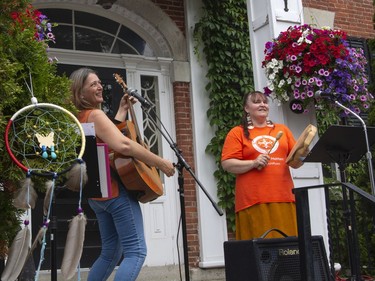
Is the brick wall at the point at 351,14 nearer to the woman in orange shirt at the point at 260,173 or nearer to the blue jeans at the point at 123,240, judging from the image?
the woman in orange shirt at the point at 260,173

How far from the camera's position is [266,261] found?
372 centimetres

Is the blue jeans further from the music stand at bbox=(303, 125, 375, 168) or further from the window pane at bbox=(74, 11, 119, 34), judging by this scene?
the window pane at bbox=(74, 11, 119, 34)

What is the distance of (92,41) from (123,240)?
148 inches

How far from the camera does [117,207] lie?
3.85 meters

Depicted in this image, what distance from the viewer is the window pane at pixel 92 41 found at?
273 inches

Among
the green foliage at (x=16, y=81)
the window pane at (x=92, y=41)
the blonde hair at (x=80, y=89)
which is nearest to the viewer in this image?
the green foliage at (x=16, y=81)

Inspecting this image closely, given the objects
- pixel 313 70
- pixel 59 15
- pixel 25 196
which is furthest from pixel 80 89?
pixel 59 15

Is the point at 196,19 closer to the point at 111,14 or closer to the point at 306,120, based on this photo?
the point at 111,14

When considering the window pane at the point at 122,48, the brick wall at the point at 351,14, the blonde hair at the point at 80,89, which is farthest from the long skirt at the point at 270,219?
the brick wall at the point at 351,14

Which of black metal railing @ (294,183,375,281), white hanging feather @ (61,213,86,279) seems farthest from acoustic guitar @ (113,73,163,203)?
black metal railing @ (294,183,375,281)

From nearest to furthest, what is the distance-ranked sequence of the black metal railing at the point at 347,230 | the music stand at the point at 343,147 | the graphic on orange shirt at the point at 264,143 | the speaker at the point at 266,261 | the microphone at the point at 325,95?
the black metal railing at the point at 347,230 → the speaker at the point at 266,261 → the music stand at the point at 343,147 → the graphic on orange shirt at the point at 264,143 → the microphone at the point at 325,95

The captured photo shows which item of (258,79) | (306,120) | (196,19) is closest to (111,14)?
(196,19)

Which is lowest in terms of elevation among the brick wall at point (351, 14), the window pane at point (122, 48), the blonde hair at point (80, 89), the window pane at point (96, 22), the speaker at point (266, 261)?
the speaker at point (266, 261)

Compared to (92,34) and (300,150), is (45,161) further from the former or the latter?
(92,34)
